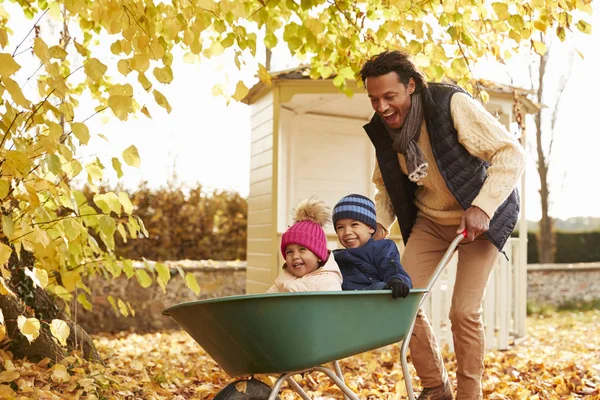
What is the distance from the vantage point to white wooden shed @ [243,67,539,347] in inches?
250

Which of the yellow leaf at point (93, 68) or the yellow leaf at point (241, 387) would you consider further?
the yellow leaf at point (93, 68)

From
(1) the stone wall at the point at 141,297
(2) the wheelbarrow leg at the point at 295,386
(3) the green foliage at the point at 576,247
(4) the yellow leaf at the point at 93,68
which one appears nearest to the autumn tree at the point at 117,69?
(4) the yellow leaf at the point at 93,68

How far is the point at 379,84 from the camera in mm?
2703

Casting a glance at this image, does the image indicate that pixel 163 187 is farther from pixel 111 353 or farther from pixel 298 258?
pixel 298 258

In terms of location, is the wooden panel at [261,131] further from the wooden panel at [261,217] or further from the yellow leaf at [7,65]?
the yellow leaf at [7,65]

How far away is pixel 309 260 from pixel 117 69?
42.0 inches

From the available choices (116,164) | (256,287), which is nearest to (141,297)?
(256,287)

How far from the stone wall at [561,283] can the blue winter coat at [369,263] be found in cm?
939

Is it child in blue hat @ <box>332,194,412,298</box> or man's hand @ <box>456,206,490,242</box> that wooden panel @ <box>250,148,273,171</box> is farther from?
man's hand @ <box>456,206,490,242</box>

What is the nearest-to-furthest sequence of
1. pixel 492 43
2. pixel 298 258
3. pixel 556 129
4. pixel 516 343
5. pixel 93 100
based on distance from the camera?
pixel 298 258
pixel 492 43
pixel 93 100
pixel 516 343
pixel 556 129

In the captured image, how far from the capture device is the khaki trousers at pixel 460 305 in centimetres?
285

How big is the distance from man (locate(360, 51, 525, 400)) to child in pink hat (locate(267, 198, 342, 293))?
477mm

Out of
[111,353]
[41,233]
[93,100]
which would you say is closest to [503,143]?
[41,233]

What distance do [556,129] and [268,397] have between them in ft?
40.9
